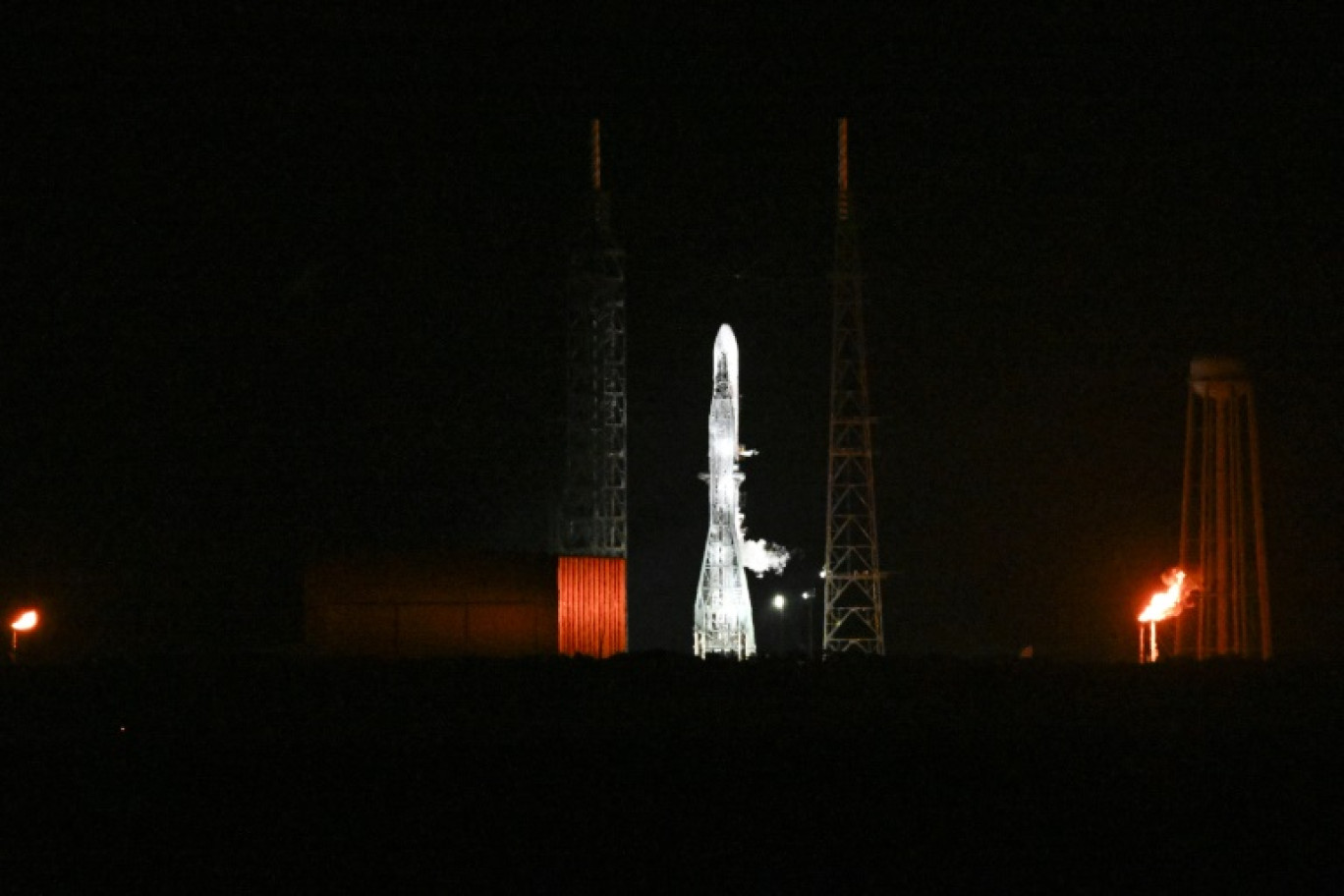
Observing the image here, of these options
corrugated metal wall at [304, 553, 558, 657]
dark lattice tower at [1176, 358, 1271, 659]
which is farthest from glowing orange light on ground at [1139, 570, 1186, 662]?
corrugated metal wall at [304, 553, 558, 657]

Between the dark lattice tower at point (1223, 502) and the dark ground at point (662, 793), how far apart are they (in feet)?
49.8

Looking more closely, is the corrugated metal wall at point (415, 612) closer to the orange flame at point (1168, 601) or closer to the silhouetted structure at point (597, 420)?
the silhouetted structure at point (597, 420)

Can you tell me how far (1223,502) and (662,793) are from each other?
2338 cm

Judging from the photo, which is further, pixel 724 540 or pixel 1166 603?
pixel 724 540

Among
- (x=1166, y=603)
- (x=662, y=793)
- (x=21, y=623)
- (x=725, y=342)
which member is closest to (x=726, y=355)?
(x=725, y=342)

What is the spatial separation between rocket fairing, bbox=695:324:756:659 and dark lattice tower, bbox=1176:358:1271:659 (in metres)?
11.6

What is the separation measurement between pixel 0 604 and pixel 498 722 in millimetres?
23810

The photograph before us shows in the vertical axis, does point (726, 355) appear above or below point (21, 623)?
above

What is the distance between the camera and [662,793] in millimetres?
21250

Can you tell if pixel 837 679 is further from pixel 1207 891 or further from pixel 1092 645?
pixel 1092 645

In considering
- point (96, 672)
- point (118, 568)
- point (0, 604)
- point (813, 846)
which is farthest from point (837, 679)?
point (118, 568)

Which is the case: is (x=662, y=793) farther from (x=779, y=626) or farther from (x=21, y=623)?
(x=779, y=626)

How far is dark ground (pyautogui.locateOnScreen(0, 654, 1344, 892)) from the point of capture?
779 inches

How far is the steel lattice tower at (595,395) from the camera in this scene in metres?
46.2
